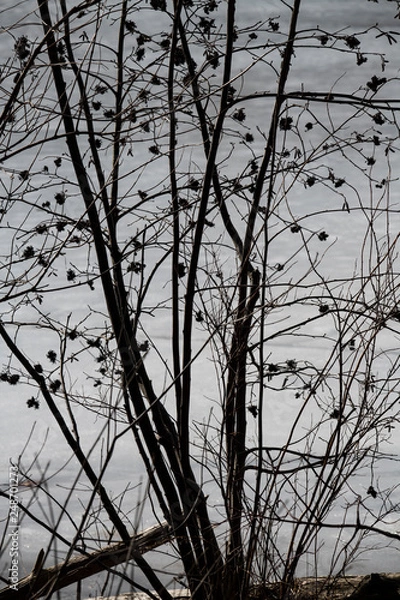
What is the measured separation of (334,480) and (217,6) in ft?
6.81

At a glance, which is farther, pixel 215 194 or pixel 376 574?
pixel 376 574

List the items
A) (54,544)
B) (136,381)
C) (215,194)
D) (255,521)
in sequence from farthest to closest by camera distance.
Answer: (215,194), (136,381), (255,521), (54,544)

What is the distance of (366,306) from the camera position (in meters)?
3.07

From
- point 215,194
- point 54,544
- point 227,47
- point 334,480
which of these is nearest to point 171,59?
point 227,47

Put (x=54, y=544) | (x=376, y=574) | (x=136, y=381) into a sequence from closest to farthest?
(x=54, y=544), (x=136, y=381), (x=376, y=574)

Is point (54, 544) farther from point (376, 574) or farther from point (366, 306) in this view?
point (376, 574)

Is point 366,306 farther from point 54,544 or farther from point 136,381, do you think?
point 54,544

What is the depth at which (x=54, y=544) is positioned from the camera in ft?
5.06

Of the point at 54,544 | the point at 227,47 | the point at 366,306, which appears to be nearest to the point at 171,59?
the point at 227,47

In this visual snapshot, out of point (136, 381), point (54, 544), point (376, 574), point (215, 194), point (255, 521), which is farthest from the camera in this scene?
point (376, 574)

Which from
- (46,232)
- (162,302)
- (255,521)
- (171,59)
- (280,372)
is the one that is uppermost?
(171,59)

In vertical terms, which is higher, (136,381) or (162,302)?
(162,302)

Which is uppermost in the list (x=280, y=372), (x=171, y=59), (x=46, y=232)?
(x=171, y=59)

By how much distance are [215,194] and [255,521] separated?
1.42 meters
